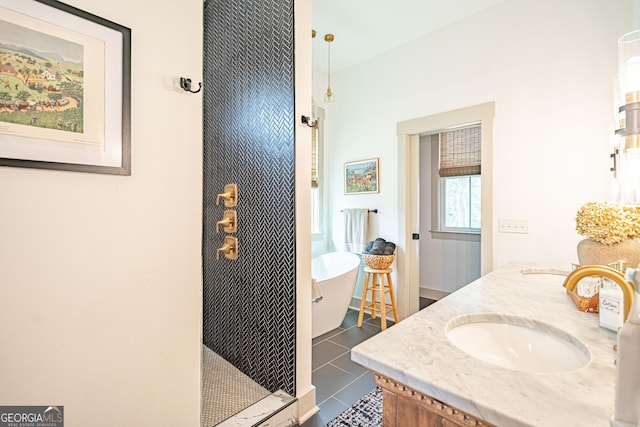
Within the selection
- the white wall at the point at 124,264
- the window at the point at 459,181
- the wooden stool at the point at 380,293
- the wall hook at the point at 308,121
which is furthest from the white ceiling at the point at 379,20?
the wooden stool at the point at 380,293

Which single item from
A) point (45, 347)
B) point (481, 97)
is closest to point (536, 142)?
point (481, 97)

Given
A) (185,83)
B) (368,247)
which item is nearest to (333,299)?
(368,247)

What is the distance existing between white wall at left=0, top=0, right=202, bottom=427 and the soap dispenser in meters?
1.31

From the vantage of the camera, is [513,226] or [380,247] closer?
[513,226]

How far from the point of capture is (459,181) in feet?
13.1

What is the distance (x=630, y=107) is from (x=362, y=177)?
2.68m

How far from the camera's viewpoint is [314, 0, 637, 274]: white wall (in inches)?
85.8

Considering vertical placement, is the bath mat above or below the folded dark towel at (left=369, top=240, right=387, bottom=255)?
below

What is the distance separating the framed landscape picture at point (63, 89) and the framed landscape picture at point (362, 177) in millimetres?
2760

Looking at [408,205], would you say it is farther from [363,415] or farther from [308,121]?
[363,415]

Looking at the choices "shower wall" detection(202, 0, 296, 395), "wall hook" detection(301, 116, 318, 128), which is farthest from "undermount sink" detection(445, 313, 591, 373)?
"wall hook" detection(301, 116, 318, 128)

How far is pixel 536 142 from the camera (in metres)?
2.43

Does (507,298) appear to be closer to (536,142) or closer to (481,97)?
(536,142)

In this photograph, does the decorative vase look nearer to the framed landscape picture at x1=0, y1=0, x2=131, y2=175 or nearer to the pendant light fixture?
the framed landscape picture at x1=0, y1=0, x2=131, y2=175
